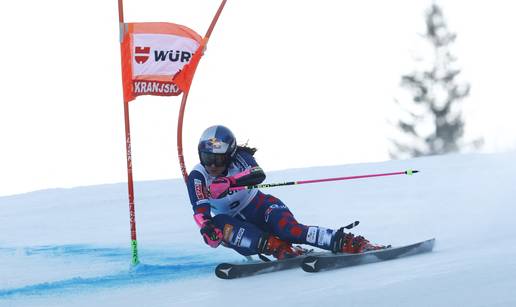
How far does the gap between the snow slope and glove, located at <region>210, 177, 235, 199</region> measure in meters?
0.67

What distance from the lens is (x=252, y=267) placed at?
6703 mm

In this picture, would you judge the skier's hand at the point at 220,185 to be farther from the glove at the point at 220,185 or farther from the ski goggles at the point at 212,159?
the ski goggles at the point at 212,159

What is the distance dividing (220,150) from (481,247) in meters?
2.16

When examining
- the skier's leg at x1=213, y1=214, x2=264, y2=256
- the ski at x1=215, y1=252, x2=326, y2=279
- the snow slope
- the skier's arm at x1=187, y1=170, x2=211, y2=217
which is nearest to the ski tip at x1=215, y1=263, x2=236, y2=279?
the ski at x1=215, y1=252, x2=326, y2=279

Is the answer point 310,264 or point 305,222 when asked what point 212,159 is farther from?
point 305,222

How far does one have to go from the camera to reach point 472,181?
13.1 m

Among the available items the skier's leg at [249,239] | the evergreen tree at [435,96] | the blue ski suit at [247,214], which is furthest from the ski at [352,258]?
the evergreen tree at [435,96]

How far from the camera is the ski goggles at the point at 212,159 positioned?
698 centimetres

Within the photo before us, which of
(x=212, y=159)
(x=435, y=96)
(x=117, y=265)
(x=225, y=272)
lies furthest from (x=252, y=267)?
(x=435, y=96)

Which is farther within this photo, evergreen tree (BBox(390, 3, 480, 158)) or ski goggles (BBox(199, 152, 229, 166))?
evergreen tree (BBox(390, 3, 480, 158))

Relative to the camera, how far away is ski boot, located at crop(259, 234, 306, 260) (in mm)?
6926

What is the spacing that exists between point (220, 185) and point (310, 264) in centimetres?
103

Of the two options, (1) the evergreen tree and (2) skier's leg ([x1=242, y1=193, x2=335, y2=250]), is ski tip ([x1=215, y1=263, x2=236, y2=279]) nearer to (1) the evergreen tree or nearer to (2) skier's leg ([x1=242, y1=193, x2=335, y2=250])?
(2) skier's leg ([x1=242, y1=193, x2=335, y2=250])

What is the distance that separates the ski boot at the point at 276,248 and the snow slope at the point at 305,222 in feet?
1.29
